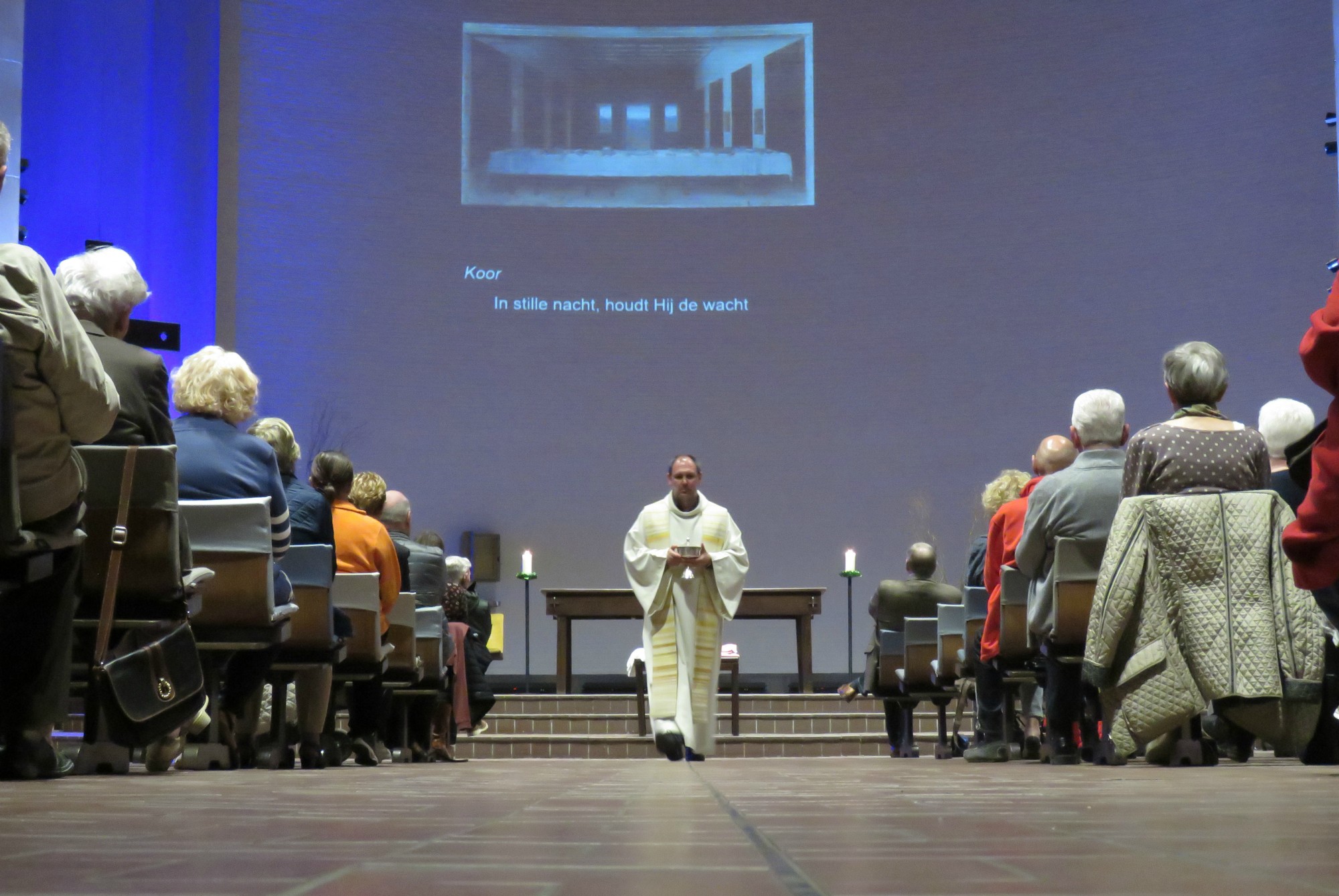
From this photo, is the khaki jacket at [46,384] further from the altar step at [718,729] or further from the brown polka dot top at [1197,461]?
the altar step at [718,729]

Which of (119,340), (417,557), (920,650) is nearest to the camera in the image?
(119,340)

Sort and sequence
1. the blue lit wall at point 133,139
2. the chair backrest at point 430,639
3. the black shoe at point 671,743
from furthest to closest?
the blue lit wall at point 133,139, the black shoe at point 671,743, the chair backrest at point 430,639

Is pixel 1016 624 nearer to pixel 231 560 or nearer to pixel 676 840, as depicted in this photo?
pixel 231 560

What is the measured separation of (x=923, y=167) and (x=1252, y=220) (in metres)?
2.42

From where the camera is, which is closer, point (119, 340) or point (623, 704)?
point (119, 340)

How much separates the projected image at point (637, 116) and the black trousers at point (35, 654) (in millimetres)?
9023

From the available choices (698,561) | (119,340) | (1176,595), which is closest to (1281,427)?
(1176,595)

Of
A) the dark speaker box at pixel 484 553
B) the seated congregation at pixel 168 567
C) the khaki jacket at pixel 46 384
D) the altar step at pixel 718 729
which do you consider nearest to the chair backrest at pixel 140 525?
the seated congregation at pixel 168 567

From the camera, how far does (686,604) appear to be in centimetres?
680

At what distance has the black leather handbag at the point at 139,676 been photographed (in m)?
3.00

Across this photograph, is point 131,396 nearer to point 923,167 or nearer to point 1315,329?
point 1315,329

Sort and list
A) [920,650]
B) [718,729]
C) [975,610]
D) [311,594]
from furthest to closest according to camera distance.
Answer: [718,729] < [920,650] < [975,610] < [311,594]

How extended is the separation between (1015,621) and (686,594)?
2.19m

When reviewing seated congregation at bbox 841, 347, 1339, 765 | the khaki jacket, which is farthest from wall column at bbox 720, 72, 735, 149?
the khaki jacket
